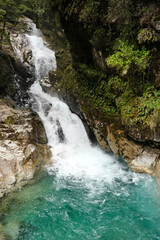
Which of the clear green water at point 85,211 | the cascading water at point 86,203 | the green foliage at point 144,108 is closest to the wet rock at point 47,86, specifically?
the cascading water at point 86,203

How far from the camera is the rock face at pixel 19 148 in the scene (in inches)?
285

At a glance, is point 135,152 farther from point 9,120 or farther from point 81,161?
point 9,120

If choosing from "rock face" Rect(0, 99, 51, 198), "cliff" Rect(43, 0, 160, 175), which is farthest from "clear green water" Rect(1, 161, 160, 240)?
"cliff" Rect(43, 0, 160, 175)

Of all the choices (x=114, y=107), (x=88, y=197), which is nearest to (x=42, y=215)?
(x=88, y=197)

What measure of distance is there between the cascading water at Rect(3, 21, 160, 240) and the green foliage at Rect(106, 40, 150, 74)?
5.06m

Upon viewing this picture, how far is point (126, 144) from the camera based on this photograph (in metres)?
7.64

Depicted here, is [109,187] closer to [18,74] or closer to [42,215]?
[42,215]

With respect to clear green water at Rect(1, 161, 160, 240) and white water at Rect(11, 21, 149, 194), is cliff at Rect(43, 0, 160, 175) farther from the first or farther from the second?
clear green water at Rect(1, 161, 160, 240)

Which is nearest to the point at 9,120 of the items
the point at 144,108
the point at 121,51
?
the point at 121,51

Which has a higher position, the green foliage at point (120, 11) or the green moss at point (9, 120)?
the green foliage at point (120, 11)

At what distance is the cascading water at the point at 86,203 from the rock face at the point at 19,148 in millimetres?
694

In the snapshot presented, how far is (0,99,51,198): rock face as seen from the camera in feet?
23.7

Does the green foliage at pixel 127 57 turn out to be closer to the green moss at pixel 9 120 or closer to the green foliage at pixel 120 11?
the green foliage at pixel 120 11

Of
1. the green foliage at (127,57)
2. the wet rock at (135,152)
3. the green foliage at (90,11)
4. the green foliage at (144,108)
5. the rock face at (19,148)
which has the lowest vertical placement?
the rock face at (19,148)
